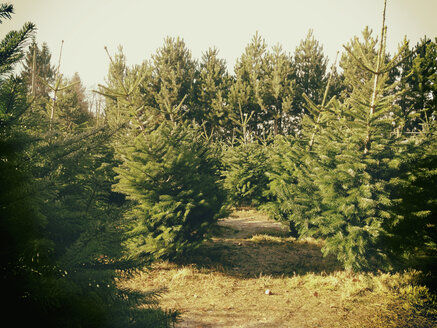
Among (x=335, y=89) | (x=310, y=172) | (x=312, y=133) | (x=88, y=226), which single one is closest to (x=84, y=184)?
(x=88, y=226)

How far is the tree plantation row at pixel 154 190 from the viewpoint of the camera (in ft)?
3.84

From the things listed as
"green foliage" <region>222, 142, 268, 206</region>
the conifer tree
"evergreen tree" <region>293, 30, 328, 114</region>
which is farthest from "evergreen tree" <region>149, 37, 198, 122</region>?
"green foliage" <region>222, 142, 268, 206</region>

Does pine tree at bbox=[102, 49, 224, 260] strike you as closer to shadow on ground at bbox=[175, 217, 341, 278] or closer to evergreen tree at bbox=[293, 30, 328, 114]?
shadow on ground at bbox=[175, 217, 341, 278]

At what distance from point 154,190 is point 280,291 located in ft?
10.7

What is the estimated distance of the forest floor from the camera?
4.07 m

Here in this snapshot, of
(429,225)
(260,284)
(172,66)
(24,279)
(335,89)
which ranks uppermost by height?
(172,66)

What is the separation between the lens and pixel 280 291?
5145mm

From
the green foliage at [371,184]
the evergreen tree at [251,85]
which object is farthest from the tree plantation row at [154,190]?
the evergreen tree at [251,85]

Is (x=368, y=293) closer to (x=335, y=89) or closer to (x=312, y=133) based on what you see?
(x=312, y=133)

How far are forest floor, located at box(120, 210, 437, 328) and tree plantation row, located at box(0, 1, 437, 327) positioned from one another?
46cm

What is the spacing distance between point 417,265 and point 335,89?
23.9 m

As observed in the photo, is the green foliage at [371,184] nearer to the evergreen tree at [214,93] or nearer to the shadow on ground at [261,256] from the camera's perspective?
the shadow on ground at [261,256]

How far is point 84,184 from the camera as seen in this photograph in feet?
5.37

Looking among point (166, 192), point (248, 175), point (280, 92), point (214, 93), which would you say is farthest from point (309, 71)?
point (166, 192)
